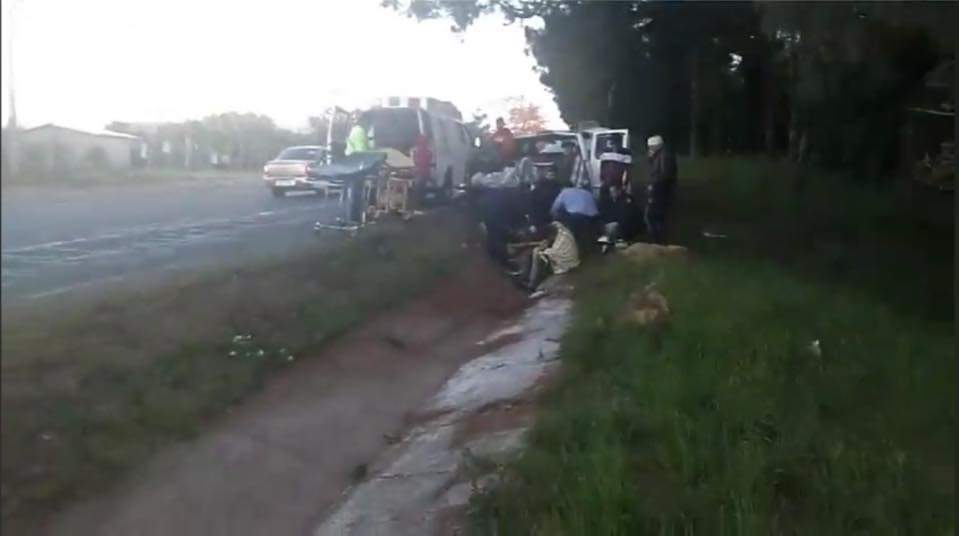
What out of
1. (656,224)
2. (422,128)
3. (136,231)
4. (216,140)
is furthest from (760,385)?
(136,231)

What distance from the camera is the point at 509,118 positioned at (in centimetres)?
475

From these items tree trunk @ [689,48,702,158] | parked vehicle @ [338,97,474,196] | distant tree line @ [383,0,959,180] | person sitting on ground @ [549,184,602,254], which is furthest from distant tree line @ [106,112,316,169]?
tree trunk @ [689,48,702,158]

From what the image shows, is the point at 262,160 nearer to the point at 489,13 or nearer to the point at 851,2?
the point at 489,13

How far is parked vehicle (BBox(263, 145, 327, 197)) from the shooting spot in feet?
13.2

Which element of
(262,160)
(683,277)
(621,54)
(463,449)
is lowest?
(463,449)

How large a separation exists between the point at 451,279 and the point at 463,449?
0.77 metres

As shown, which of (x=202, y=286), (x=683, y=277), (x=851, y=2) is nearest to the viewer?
(x=202, y=286)

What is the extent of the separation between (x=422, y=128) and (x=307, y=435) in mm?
1108

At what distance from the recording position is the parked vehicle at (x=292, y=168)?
404 centimetres

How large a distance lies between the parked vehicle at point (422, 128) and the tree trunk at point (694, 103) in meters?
1.25

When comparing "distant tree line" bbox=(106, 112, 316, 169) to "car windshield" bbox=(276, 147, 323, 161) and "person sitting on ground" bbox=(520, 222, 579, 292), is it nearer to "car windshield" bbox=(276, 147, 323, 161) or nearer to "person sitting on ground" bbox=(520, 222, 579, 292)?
"car windshield" bbox=(276, 147, 323, 161)

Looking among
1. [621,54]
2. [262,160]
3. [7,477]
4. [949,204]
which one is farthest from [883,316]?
[7,477]

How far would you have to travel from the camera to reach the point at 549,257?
5723mm

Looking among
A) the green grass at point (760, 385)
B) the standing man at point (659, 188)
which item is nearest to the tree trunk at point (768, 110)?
the green grass at point (760, 385)
